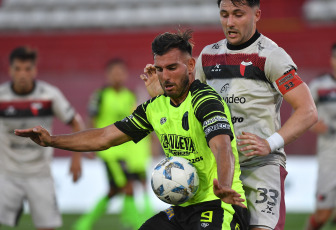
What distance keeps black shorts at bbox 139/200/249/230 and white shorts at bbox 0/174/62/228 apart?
2.89 meters

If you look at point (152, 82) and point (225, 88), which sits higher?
point (152, 82)

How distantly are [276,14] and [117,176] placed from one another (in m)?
8.90

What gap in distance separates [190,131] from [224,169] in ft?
1.62

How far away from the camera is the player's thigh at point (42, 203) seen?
684cm

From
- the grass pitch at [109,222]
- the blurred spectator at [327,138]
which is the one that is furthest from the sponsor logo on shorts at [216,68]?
the grass pitch at [109,222]

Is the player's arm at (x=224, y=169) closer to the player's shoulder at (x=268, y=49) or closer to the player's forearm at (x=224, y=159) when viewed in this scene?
the player's forearm at (x=224, y=159)

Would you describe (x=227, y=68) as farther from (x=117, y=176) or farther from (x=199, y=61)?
(x=117, y=176)

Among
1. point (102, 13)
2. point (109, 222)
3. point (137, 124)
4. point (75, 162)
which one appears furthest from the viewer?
point (102, 13)

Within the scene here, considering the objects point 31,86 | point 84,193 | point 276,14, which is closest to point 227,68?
point 31,86

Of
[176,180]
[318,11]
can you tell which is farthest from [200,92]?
[318,11]

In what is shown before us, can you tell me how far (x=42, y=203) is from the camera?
6.89 meters

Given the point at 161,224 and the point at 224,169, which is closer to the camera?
the point at 224,169

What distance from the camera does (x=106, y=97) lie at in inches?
397

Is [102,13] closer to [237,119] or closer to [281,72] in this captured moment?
[237,119]
